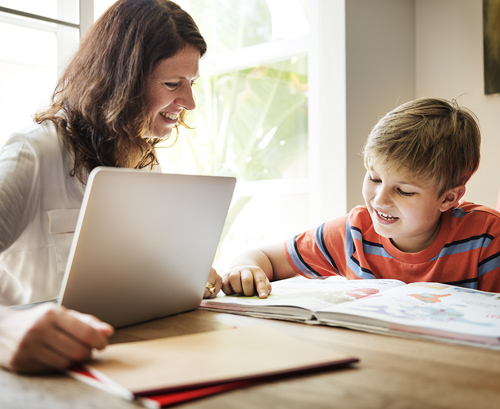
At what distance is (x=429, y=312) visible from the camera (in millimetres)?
777

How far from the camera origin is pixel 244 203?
3.11 metres

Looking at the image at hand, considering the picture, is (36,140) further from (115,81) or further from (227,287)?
(227,287)

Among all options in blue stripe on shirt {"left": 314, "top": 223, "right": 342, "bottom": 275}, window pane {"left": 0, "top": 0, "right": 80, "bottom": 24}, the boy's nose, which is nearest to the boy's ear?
the boy's nose

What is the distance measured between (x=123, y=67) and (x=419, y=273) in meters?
0.89

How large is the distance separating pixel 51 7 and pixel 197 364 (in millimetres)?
1874

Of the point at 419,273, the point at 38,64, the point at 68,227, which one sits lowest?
the point at 419,273

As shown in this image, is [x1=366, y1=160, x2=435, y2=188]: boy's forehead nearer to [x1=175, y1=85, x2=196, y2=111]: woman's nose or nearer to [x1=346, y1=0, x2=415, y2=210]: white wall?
[x1=175, y1=85, x2=196, y2=111]: woman's nose

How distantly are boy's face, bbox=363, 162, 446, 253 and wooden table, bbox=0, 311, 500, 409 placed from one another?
626 millimetres

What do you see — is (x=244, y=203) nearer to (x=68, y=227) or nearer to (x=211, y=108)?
(x=211, y=108)

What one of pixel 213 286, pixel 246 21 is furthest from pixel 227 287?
pixel 246 21

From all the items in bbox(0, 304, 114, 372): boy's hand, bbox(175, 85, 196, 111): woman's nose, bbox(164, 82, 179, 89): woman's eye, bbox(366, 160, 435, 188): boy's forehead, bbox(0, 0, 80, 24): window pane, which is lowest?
bbox(0, 304, 114, 372): boy's hand

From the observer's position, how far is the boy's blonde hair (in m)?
1.24

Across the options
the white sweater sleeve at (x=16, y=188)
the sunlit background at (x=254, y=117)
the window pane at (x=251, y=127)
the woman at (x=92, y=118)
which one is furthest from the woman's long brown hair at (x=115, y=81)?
the window pane at (x=251, y=127)

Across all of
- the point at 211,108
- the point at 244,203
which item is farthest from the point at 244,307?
the point at 211,108
